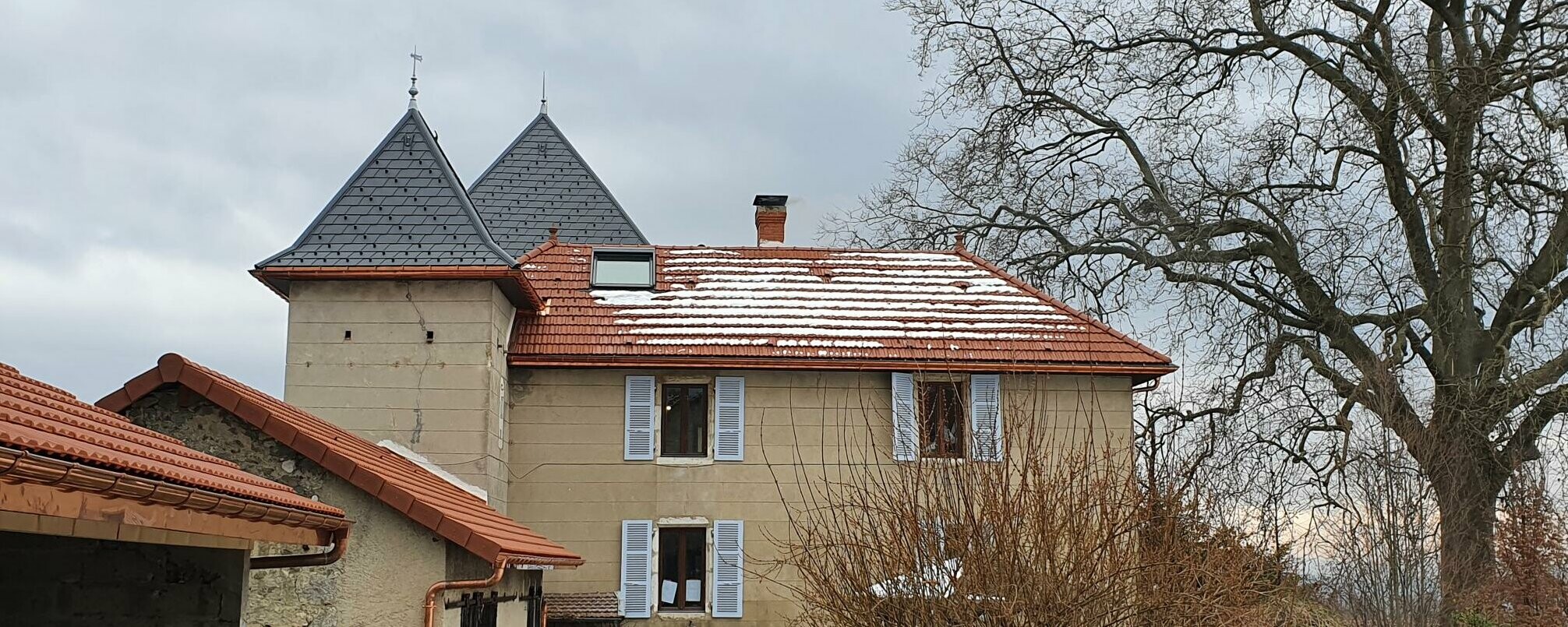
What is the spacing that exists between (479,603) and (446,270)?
17.5ft

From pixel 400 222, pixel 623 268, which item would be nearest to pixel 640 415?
pixel 623 268

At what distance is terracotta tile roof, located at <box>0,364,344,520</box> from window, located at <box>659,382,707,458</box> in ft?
35.7

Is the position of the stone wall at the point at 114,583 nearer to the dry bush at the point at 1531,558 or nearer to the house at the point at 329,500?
the house at the point at 329,500

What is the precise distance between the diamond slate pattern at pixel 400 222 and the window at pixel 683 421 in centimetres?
329

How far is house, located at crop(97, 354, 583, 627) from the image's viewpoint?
35.9ft

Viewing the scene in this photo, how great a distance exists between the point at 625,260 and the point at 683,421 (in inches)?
132

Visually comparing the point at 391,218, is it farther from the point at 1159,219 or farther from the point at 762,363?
the point at 1159,219

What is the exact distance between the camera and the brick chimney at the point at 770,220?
23.5 m

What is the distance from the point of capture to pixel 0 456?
4633 mm

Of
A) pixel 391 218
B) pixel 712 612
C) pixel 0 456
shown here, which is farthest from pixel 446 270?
pixel 0 456

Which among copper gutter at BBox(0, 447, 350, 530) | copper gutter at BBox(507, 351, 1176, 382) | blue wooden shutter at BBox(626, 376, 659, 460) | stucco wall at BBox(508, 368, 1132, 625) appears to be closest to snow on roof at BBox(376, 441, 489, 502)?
stucco wall at BBox(508, 368, 1132, 625)

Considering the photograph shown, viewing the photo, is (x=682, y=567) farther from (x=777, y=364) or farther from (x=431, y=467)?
(x=431, y=467)

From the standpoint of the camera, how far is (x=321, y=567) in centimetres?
1095

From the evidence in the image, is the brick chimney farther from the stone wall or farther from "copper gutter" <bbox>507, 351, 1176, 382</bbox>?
the stone wall
